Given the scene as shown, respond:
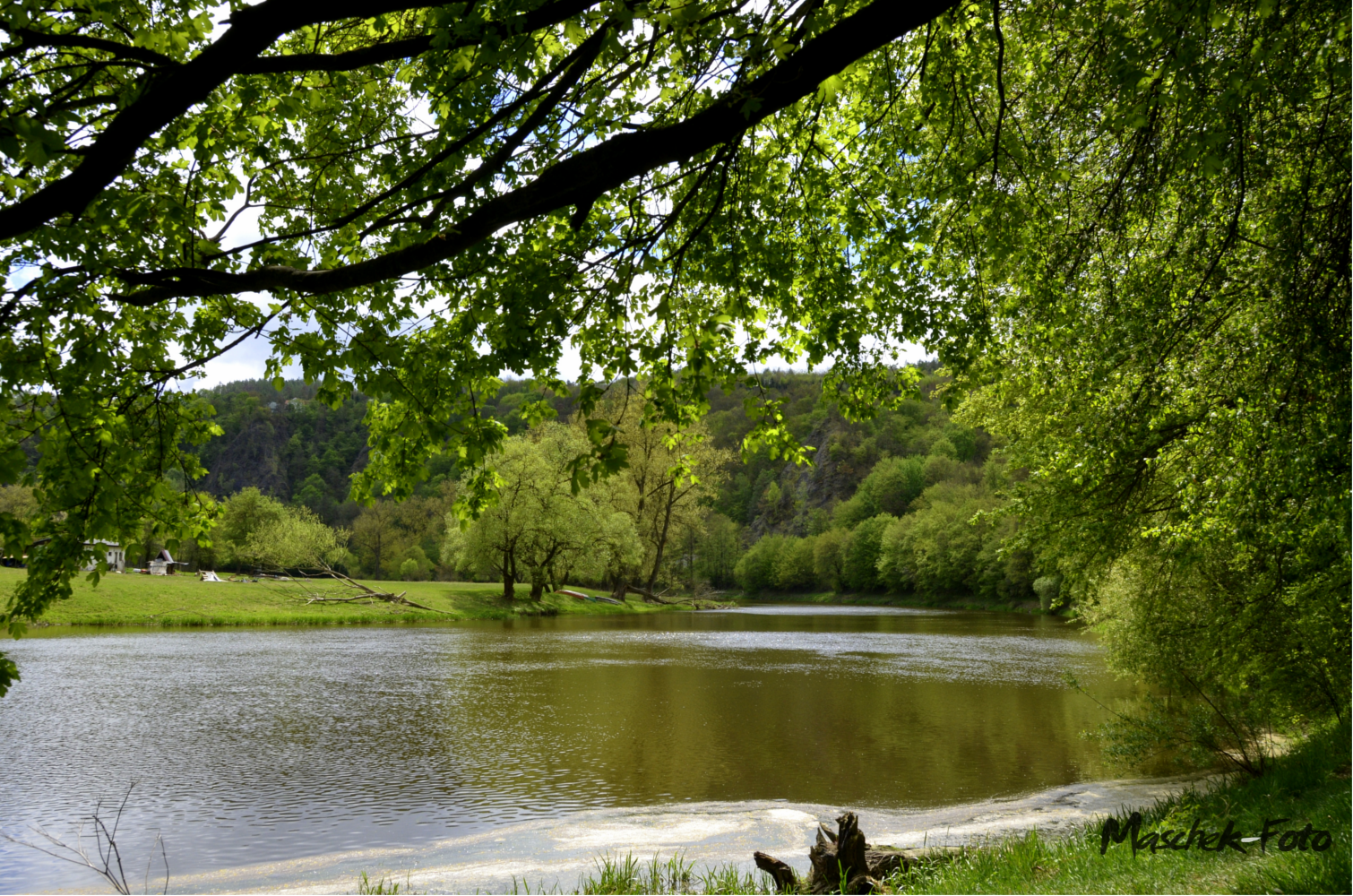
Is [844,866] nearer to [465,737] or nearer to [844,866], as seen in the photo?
[844,866]

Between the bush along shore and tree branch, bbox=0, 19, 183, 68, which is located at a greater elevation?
tree branch, bbox=0, 19, 183, 68

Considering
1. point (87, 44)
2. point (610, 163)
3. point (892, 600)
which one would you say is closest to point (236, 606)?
point (87, 44)

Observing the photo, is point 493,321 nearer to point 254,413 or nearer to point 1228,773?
point 1228,773

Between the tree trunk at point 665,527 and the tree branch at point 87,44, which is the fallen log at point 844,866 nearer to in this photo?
the tree branch at point 87,44

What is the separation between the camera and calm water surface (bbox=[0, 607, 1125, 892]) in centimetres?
1055

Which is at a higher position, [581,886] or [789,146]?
[789,146]

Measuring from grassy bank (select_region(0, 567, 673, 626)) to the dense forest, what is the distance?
3.06 m

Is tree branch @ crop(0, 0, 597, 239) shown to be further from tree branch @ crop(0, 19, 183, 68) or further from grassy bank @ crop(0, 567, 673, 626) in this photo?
grassy bank @ crop(0, 567, 673, 626)

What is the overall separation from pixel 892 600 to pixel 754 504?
7783 centimetres

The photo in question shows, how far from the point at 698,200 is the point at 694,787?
8633mm

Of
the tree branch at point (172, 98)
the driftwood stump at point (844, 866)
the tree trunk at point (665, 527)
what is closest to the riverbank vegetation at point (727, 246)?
the tree branch at point (172, 98)

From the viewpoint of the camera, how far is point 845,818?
23.2ft

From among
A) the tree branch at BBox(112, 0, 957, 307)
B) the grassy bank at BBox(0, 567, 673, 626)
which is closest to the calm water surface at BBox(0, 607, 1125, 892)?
the tree branch at BBox(112, 0, 957, 307)

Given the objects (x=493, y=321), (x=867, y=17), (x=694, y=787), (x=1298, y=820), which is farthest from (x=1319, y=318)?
(x=694, y=787)
